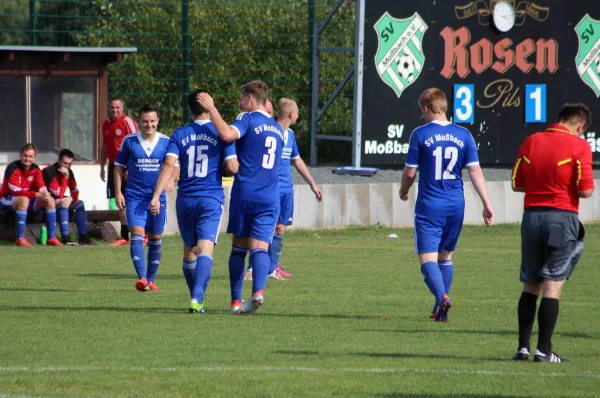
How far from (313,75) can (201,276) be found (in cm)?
1659

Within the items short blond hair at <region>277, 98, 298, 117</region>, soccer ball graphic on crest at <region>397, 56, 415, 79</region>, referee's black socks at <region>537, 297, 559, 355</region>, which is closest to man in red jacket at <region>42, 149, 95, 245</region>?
short blond hair at <region>277, 98, 298, 117</region>

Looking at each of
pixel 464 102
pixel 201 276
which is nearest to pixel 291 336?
pixel 201 276

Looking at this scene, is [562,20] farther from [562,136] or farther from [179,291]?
[562,136]

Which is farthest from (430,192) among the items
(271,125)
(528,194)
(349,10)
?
(349,10)

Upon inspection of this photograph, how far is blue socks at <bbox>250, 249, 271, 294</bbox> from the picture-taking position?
10555 mm

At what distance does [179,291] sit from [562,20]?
53.2 feet

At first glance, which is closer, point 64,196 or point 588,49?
point 64,196

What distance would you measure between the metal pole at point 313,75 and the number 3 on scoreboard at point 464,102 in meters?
3.01

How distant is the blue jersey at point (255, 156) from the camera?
10.5m

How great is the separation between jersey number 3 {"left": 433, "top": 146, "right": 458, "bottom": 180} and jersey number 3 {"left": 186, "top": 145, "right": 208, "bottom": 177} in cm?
200

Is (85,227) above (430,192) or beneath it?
beneath

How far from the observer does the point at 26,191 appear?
20.0 metres

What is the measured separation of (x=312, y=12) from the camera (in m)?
26.6

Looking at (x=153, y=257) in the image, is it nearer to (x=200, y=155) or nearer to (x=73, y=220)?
(x=200, y=155)
